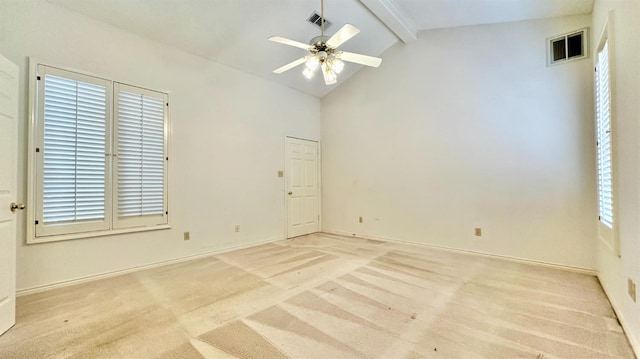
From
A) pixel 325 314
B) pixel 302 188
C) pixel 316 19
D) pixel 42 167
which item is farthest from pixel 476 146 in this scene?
pixel 42 167

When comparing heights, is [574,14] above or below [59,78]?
above

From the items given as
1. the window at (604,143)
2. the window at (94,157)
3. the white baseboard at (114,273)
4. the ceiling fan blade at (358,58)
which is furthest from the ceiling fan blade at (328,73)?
the white baseboard at (114,273)

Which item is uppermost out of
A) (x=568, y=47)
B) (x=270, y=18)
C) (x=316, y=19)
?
(x=316, y=19)

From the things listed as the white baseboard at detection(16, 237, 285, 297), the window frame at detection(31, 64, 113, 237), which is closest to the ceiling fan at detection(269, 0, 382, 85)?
the window frame at detection(31, 64, 113, 237)

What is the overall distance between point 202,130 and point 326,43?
2.42 m

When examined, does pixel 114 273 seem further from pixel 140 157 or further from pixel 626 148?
pixel 626 148

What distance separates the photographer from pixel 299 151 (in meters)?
5.48

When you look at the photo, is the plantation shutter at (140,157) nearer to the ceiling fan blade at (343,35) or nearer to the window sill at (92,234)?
the window sill at (92,234)

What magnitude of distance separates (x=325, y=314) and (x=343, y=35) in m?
2.41

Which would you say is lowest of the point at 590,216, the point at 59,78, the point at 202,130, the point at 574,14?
the point at 590,216

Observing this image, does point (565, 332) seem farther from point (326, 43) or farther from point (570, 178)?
point (326, 43)

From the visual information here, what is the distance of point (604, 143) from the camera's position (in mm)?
2650

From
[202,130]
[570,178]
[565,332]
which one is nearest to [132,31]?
[202,130]

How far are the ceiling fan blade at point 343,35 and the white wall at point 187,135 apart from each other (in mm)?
2397
